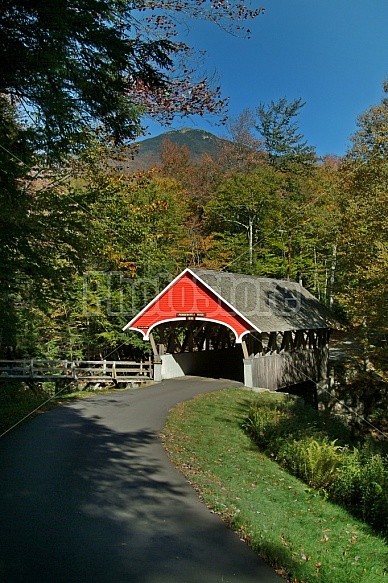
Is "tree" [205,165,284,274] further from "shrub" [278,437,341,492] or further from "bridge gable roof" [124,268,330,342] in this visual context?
"shrub" [278,437,341,492]

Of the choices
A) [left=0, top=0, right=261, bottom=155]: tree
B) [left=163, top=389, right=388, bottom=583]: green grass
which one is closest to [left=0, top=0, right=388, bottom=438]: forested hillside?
[left=0, top=0, right=261, bottom=155]: tree

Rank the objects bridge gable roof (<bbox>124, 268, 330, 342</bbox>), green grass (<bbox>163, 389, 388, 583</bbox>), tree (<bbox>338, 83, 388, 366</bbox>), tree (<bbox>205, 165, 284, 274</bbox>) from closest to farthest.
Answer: green grass (<bbox>163, 389, 388, 583</bbox>), tree (<bbox>338, 83, 388, 366</bbox>), bridge gable roof (<bbox>124, 268, 330, 342</bbox>), tree (<bbox>205, 165, 284, 274</bbox>)

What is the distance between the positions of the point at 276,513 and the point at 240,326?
13587mm

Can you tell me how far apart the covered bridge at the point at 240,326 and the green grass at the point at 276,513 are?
9422 mm

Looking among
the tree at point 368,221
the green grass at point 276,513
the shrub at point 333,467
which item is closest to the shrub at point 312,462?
the shrub at point 333,467

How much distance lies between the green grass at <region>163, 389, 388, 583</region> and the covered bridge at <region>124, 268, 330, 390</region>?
9422mm

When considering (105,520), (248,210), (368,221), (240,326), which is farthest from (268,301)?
(105,520)

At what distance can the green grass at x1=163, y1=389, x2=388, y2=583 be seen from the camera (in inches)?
211

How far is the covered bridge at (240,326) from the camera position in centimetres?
2084

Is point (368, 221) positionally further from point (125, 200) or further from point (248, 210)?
point (248, 210)

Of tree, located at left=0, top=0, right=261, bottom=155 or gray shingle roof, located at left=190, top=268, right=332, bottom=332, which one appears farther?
gray shingle roof, located at left=190, top=268, right=332, bottom=332

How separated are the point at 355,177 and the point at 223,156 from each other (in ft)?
88.4

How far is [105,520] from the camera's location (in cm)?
592

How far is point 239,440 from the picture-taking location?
37.2 feet
